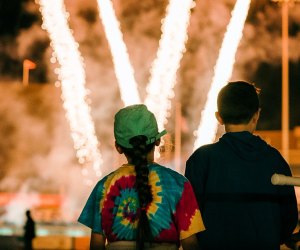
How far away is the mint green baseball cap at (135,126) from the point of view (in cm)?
354

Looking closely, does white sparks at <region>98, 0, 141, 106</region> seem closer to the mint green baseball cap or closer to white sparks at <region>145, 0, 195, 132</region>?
white sparks at <region>145, 0, 195, 132</region>

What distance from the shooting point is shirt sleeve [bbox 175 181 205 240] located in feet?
11.2

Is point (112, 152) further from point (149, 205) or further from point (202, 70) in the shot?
point (149, 205)

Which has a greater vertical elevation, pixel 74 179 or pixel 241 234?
pixel 74 179

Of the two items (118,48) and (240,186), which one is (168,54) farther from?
(240,186)

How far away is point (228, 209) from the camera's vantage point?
11.9 feet

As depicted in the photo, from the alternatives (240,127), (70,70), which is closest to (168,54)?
(70,70)

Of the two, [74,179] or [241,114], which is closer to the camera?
Answer: [241,114]

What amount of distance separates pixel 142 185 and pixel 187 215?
24 cm

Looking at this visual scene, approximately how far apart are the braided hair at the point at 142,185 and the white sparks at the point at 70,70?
16.3 metres

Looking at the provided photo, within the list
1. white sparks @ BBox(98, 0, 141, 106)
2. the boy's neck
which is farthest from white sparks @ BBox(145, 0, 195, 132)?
the boy's neck

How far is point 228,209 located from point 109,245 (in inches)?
22.7

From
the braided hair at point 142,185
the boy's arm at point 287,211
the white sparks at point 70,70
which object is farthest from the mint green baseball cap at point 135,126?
the white sparks at point 70,70

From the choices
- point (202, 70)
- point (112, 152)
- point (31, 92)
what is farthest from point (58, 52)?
point (31, 92)
